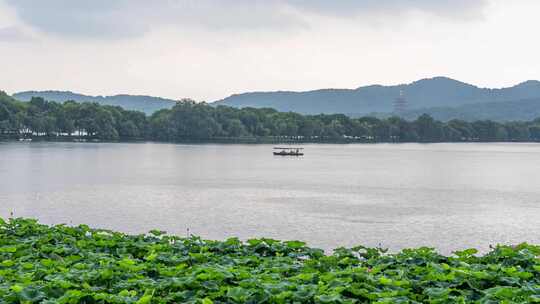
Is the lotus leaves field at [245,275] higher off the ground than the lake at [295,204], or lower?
higher

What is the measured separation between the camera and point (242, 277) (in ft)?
34.4

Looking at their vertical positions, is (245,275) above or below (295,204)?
above

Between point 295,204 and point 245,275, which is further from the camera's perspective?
point 295,204

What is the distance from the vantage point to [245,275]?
34.3 ft

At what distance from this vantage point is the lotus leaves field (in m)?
9.25

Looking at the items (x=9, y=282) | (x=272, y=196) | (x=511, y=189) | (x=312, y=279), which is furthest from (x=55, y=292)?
(x=511, y=189)

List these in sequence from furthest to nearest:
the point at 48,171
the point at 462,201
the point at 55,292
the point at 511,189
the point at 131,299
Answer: the point at 48,171 → the point at 511,189 → the point at 462,201 → the point at 55,292 → the point at 131,299

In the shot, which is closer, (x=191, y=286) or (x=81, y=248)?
(x=191, y=286)

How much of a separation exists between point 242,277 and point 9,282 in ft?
13.1

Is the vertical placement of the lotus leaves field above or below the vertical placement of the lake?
above

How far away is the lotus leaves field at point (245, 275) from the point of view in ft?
30.3

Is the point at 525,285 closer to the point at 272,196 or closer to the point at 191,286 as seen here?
the point at 191,286

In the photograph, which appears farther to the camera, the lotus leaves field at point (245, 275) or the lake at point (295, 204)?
the lake at point (295, 204)

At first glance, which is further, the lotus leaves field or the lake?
the lake
